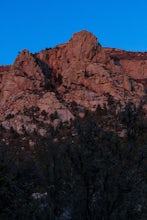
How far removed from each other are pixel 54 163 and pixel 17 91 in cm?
5471

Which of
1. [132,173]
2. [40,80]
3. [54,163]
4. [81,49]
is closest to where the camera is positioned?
[132,173]

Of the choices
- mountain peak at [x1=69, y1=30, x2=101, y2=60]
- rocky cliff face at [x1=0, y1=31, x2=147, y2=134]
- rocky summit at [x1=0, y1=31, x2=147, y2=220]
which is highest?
mountain peak at [x1=69, y1=30, x2=101, y2=60]

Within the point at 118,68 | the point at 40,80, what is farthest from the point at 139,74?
the point at 40,80

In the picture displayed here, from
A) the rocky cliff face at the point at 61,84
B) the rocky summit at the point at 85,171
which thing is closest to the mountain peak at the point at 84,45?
the rocky cliff face at the point at 61,84

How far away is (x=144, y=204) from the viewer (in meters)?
13.3

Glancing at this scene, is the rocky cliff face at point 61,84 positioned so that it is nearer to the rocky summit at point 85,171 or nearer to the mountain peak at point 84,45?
the mountain peak at point 84,45

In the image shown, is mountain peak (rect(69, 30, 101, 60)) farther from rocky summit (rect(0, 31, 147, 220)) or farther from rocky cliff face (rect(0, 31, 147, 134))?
rocky summit (rect(0, 31, 147, 220))

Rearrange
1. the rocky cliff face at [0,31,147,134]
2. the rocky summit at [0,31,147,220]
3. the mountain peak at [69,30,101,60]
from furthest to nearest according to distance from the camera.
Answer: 1. the mountain peak at [69,30,101,60]
2. the rocky cliff face at [0,31,147,134]
3. the rocky summit at [0,31,147,220]

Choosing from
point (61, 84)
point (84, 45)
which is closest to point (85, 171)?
point (61, 84)

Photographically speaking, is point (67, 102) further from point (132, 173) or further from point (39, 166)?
point (132, 173)

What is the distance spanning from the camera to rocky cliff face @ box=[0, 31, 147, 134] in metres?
64.6

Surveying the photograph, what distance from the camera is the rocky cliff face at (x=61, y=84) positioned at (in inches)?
2544

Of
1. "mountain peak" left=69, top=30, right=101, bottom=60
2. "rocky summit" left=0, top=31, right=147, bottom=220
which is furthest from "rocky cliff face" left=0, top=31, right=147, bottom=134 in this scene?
"rocky summit" left=0, top=31, right=147, bottom=220

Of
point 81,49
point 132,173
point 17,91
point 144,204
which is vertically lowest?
point 144,204
